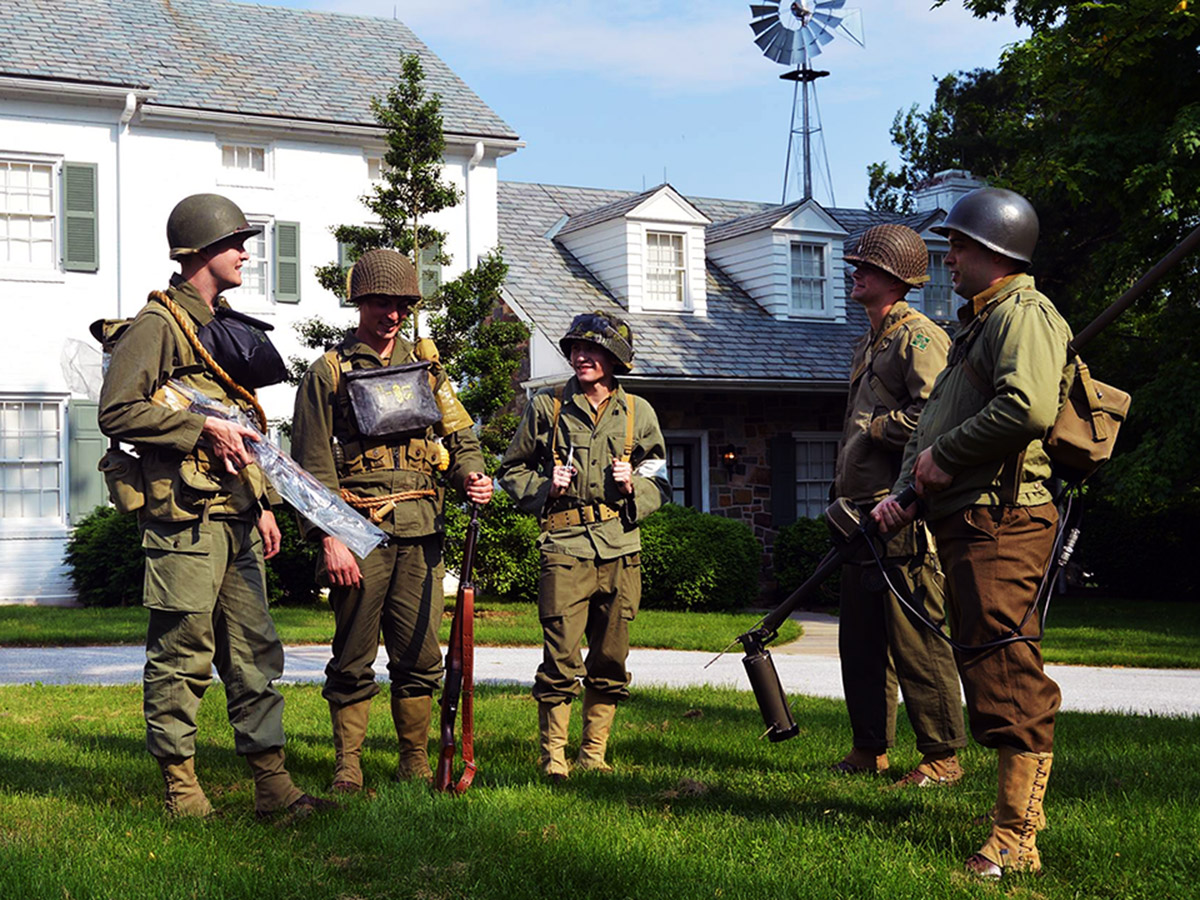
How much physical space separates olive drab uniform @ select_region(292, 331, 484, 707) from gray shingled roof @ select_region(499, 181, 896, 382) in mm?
14435

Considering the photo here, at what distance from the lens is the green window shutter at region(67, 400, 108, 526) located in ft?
63.1

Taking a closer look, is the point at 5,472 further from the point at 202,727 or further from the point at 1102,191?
the point at 1102,191

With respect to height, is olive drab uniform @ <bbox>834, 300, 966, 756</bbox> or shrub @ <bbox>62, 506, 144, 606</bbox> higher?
olive drab uniform @ <bbox>834, 300, 966, 756</bbox>

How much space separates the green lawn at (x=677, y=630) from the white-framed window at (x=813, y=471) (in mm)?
4645

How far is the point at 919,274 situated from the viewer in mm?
6742

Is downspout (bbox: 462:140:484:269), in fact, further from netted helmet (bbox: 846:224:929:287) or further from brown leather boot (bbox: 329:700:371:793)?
brown leather boot (bbox: 329:700:371:793)

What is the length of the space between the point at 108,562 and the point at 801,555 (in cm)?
1021

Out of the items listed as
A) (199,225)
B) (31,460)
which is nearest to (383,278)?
(199,225)

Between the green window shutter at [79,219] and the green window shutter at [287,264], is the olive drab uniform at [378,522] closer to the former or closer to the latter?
the green window shutter at [79,219]

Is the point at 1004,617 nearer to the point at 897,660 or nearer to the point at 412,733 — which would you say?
the point at 897,660

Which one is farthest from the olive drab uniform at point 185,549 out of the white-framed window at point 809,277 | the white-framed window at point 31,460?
the white-framed window at point 809,277

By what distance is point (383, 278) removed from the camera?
615cm

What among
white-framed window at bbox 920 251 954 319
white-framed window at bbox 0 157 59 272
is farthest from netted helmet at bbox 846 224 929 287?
white-framed window at bbox 920 251 954 319

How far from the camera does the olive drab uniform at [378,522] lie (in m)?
6.14
